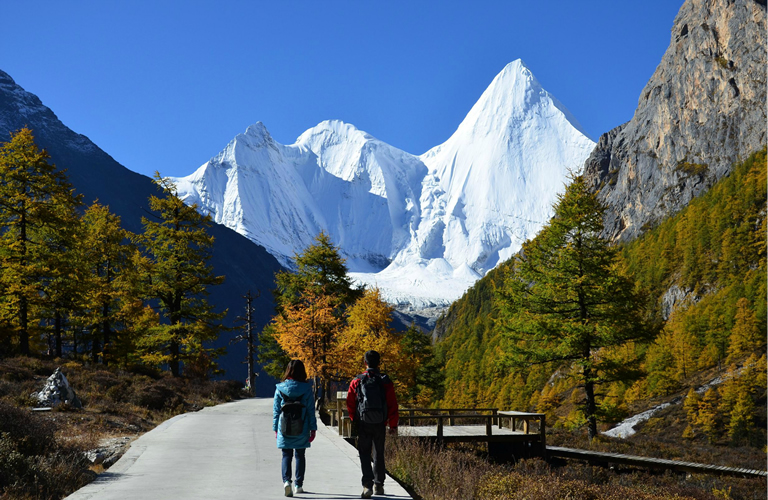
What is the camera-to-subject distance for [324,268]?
37.2m

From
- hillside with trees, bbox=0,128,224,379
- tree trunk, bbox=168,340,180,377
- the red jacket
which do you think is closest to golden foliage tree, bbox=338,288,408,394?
hillside with trees, bbox=0,128,224,379

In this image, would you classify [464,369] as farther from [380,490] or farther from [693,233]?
[380,490]

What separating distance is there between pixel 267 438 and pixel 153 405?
29.5ft

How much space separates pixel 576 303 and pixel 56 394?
1809 centimetres

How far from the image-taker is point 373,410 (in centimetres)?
829

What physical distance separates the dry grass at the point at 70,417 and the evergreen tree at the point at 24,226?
11.5 ft

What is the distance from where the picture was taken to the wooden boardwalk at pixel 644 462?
1798 cm

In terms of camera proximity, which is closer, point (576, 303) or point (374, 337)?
point (576, 303)

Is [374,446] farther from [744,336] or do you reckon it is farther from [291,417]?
[744,336]

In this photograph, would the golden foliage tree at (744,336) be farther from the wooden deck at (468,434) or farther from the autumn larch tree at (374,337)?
the wooden deck at (468,434)

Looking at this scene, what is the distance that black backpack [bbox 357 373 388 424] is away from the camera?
8.29 meters

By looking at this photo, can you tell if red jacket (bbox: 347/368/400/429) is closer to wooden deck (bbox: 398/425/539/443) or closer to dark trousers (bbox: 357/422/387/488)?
dark trousers (bbox: 357/422/387/488)

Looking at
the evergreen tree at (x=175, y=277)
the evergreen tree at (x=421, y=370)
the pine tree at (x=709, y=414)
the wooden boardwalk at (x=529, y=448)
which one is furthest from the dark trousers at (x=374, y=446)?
the pine tree at (x=709, y=414)

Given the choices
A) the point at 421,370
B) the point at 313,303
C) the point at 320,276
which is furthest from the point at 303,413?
the point at 421,370
